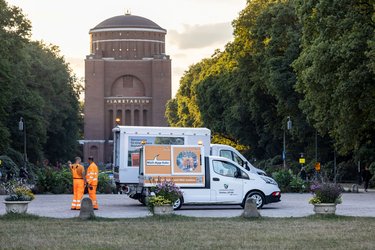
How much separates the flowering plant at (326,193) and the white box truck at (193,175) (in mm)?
4763

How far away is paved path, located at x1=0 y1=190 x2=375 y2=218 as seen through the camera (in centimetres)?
3061

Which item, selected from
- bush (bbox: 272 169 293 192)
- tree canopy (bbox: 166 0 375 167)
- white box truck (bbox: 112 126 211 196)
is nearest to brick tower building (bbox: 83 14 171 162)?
tree canopy (bbox: 166 0 375 167)

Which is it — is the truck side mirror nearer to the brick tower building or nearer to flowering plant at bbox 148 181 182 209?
flowering plant at bbox 148 181 182 209

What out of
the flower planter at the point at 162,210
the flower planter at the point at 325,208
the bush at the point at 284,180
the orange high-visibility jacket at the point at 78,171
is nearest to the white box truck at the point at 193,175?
the orange high-visibility jacket at the point at 78,171

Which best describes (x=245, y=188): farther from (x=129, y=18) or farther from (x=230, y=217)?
(x=129, y=18)

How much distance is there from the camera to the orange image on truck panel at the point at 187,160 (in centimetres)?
3288

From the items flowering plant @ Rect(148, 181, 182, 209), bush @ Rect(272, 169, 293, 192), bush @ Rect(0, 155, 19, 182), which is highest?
bush @ Rect(0, 155, 19, 182)

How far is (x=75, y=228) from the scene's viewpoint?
24562 millimetres

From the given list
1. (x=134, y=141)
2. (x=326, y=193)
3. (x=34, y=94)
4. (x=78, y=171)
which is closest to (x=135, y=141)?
(x=134, y=141)

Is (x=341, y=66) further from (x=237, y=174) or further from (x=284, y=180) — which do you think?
(x=237, y=174)

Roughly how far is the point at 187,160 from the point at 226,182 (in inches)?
54.7

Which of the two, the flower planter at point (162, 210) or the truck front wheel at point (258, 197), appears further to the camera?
the truck front wheel at point (258, 197)

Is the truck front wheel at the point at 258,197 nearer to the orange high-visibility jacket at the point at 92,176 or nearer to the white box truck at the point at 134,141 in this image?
the white box truck at the point at 134,141

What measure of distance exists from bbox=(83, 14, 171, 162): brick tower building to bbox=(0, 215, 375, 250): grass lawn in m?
125
